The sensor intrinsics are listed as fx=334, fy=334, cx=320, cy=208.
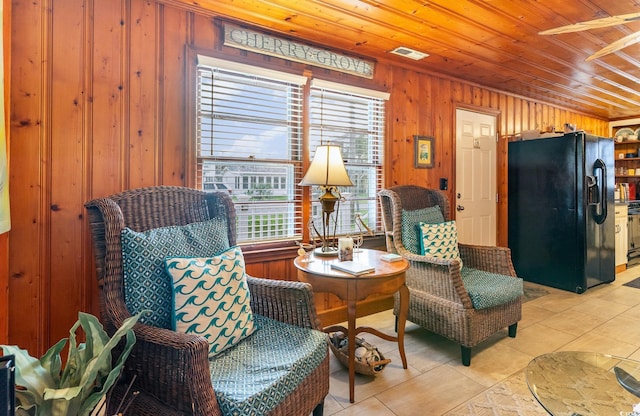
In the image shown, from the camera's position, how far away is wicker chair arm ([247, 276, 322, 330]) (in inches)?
62.1

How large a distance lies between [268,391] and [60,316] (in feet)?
4.79

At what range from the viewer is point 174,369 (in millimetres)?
1127

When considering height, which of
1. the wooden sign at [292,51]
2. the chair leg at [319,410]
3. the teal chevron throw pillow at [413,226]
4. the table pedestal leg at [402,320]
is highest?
the wooden sign at [292,51]

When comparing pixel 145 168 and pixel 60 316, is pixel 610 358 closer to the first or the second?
pixel 145 168

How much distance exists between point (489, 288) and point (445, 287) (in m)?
0.31

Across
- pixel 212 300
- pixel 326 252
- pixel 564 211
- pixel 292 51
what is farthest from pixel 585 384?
pixel 564 211

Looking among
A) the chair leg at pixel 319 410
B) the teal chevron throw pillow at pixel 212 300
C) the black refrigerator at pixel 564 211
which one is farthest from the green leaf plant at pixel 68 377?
the black refrigerator at pixel 564 211

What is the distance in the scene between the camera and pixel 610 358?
5.02 ft

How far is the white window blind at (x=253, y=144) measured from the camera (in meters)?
2.34

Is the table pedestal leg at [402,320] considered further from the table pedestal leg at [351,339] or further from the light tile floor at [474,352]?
the table pedestal leg at [351,339]

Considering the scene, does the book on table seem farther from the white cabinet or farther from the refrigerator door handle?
the white cabinet

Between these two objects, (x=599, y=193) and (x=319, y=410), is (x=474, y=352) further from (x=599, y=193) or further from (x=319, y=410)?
(x=599, y=193)

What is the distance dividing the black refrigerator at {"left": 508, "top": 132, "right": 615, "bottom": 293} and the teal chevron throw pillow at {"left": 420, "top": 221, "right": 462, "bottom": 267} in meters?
1.91

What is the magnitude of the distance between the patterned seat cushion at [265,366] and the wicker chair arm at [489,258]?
1.74m
